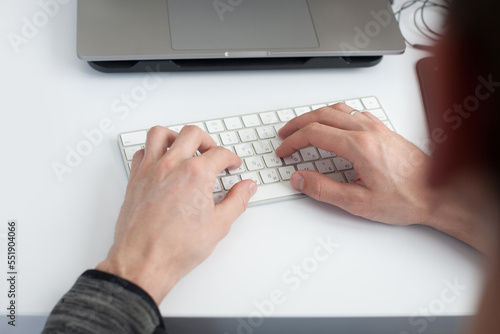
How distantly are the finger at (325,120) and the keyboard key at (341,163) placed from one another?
48 millimetres

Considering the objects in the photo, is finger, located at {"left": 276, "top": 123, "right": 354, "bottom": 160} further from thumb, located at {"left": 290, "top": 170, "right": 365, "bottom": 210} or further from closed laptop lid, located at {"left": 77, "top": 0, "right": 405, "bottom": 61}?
closed laptop lid, located at {"left": 77, "top": 0, "right": 405, "bottom": 61}

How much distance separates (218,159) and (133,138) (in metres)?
0.15

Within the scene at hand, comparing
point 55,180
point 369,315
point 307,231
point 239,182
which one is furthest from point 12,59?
point 369,315

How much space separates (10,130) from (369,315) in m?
0.56

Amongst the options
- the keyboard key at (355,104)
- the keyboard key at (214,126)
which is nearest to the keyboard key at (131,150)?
the keyboard key at (214,126)

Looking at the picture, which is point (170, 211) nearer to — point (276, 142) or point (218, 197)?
point (218, 197)

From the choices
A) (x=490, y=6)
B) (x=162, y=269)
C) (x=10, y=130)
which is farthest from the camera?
(x=10, y=130)

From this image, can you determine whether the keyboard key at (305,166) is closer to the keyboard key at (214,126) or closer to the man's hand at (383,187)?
the man's hand at (383,187)

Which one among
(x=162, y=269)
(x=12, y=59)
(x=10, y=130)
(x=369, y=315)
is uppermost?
(x=12, y=59)

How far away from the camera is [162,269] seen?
551mm

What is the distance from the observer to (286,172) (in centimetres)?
68

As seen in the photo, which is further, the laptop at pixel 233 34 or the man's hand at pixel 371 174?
the laptop at pixel 233 34

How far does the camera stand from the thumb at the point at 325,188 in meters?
0.64

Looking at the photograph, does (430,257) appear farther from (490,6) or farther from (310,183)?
(490,6)
